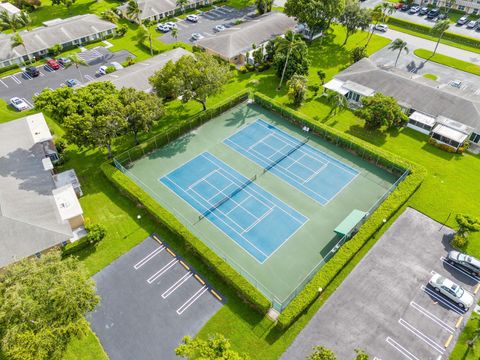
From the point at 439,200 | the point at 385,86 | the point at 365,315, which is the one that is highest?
the point at 385,86

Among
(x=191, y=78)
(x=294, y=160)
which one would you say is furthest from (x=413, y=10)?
(x=191, y=78)

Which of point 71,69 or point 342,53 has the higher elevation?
point 342,53

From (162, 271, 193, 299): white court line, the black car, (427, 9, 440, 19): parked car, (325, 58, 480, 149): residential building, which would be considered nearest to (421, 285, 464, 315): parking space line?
(162, 271, 193, 299): white court line

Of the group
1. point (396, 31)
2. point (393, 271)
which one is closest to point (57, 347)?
point (393, 271)

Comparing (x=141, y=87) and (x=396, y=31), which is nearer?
(x=141, y=87)

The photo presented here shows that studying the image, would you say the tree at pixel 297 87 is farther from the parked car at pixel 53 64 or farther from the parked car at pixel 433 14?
the parked car at pixel 433 14

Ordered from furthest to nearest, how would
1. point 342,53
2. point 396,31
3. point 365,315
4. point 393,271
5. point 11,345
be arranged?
point 396,31, point 342,53, point 393,271, point 365,315, point 11,345

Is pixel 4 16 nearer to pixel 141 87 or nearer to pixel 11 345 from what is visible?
pixel 141 87
